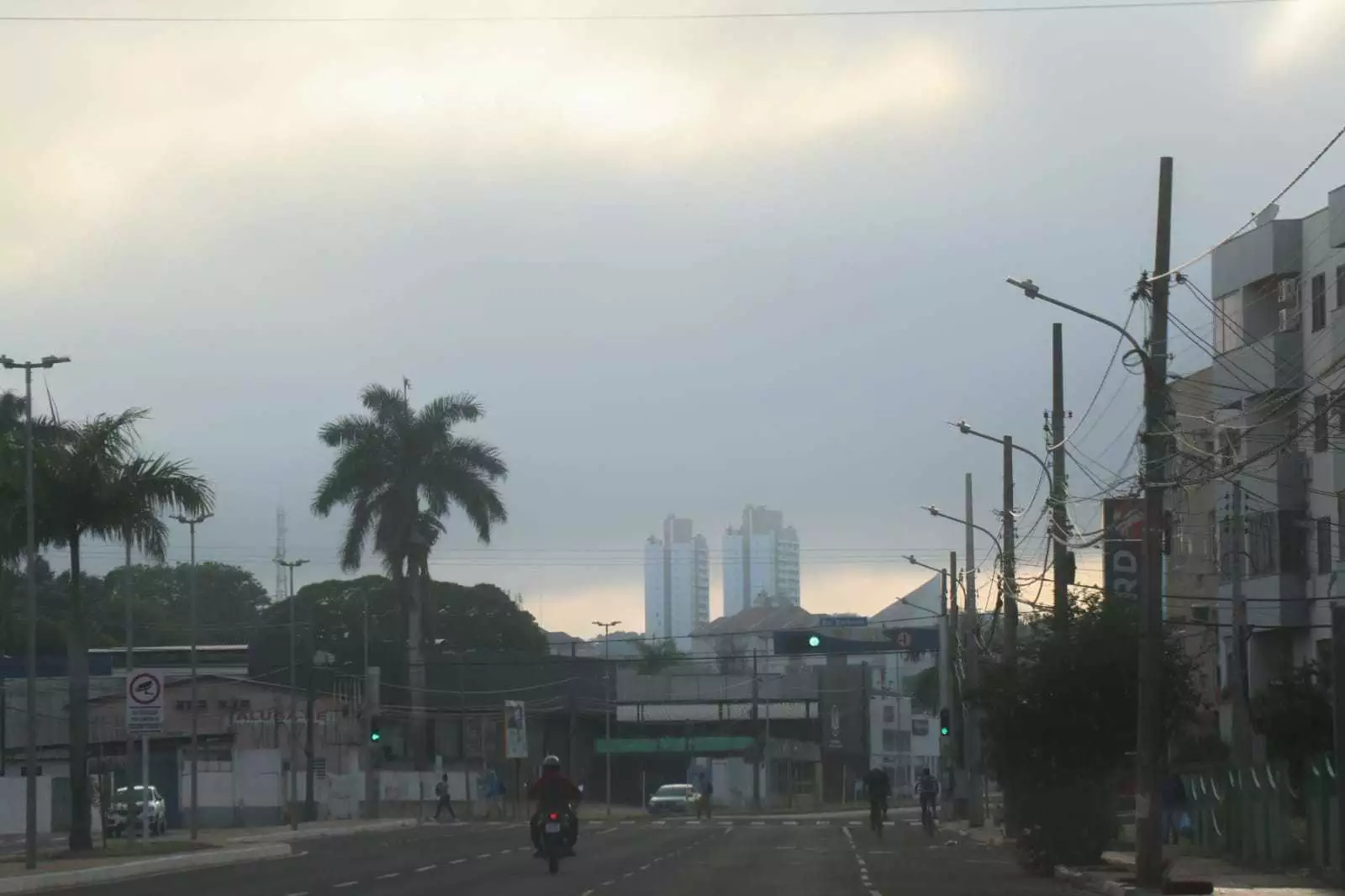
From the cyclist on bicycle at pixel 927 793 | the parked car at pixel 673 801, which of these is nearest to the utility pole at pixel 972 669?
the cyclist on bicycle at pixel 927 793

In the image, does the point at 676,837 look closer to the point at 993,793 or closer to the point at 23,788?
the point at 23,788

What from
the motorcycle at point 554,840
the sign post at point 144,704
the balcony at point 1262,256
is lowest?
the motorcycle at point 554,840

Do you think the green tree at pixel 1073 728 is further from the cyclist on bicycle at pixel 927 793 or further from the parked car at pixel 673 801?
the parked car at pixel 673 801

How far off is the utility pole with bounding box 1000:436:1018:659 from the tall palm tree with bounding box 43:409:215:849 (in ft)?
59.5

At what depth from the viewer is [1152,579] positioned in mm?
26547

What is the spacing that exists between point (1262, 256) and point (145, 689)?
1210 inches

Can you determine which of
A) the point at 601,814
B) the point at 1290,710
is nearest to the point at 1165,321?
the point at 1290,710

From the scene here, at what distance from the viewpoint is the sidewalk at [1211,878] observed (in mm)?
24945

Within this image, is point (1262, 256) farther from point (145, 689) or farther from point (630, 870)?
point (145, 689)

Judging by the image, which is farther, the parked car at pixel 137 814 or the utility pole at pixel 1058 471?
the parked car at pixel 137 814

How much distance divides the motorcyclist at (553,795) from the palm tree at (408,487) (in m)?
40.9

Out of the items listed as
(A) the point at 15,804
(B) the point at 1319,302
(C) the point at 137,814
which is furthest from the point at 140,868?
(B) the point at 1319,302

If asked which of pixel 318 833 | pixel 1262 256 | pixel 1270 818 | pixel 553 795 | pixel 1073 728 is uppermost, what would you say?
pixel 1262 256

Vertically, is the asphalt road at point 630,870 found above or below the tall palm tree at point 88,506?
below
